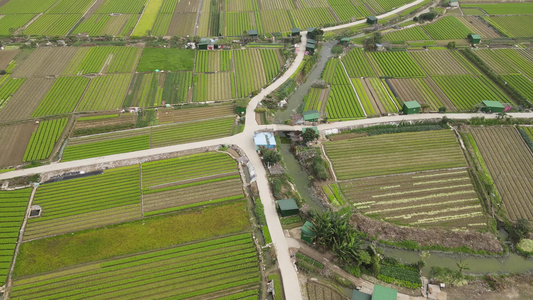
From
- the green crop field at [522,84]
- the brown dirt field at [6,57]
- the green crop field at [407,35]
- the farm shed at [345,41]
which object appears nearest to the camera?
the green crop field at [522,84]

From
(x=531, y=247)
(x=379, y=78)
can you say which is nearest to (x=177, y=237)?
(x=531, y=247)

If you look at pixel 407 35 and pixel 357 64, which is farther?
pixel 407 35

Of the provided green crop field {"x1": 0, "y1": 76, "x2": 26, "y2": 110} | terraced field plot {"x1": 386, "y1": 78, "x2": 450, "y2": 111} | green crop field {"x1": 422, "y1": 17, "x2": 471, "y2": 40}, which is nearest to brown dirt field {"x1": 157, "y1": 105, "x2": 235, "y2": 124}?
green crop field {"x1": 0, "y1": 76, "x2": 26, "y2": 110}

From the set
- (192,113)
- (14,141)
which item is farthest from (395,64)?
(14,141)

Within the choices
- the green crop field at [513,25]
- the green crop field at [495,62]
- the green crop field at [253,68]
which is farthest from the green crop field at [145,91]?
the green crop field at [513,25]

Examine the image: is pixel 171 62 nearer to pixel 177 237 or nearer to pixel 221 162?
pixel 221 162

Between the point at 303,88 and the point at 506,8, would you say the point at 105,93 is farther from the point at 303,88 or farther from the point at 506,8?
the point at 506,8

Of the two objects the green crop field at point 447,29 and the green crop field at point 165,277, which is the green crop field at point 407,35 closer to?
the green crop field at point 447,29
